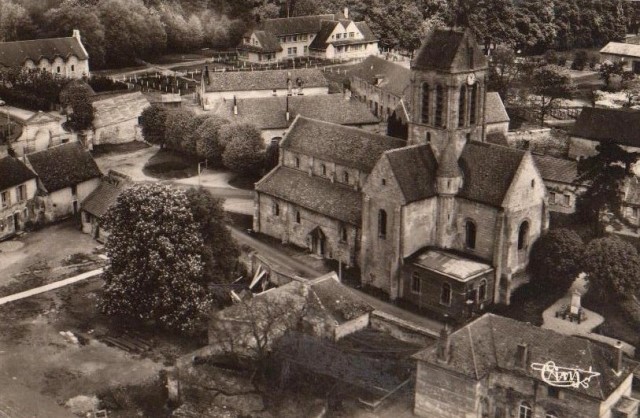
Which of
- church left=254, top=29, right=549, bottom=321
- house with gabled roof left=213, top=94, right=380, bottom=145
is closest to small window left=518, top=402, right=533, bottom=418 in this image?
church left=254, top=29, right=549, bottom=321

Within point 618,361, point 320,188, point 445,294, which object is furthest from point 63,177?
point 618,361

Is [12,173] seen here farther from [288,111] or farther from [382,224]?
[382,224]

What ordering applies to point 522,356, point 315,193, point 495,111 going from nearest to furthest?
point 522,356 → point 315,193 → point 495,111

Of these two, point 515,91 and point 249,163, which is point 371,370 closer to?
point 249,163

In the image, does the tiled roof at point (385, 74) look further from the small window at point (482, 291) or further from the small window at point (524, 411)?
the small window at point (524, 411)

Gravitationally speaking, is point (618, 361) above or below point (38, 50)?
below

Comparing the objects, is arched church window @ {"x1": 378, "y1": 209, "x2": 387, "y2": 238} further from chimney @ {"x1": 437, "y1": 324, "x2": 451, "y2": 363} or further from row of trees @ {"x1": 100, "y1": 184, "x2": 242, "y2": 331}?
chimney @ {"x1": 437, "y1": 324, "x2": 451, "y2": 363}

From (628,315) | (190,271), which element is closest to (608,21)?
(628,315)
